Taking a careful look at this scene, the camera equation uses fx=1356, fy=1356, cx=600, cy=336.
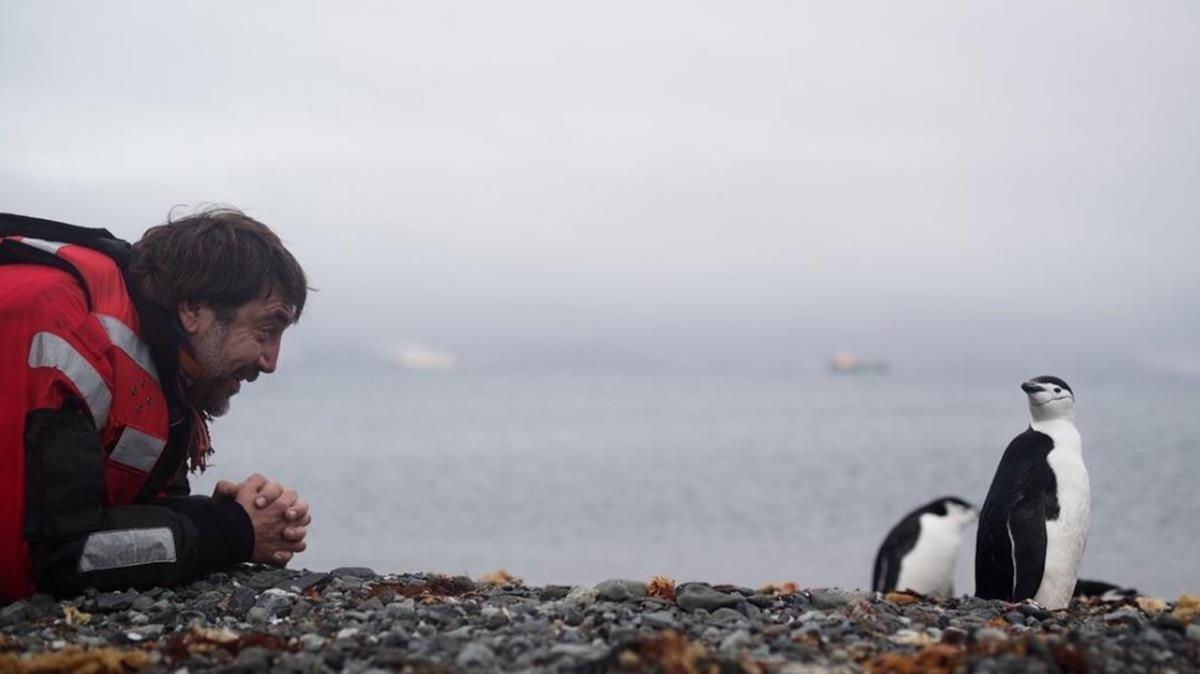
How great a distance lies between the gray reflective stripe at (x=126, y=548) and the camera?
3.99 m

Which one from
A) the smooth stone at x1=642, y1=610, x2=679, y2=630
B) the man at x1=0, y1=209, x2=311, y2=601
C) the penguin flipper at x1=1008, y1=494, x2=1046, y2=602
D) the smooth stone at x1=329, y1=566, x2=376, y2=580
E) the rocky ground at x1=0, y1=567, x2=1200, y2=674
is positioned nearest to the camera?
the rocky ground at x1=0, y1=567, x2=1200, y2=674

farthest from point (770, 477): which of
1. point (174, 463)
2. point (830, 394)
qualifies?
point (830, 394)

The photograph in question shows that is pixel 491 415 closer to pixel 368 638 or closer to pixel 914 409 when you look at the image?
pixel 914 409

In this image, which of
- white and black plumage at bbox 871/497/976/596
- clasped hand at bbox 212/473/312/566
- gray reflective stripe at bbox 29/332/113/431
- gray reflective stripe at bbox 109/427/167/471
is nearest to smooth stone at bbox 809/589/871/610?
clasped hand at bbox 212/473/312/566

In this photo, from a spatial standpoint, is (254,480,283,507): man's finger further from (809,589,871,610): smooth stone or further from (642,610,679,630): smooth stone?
(809,589,871,610): smooth stone

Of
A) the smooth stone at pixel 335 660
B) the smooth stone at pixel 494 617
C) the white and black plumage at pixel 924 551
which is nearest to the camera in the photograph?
the smooth stone at pixel 335 660

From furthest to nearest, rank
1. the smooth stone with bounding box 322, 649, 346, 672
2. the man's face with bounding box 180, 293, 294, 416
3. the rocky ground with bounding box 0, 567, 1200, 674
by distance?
the man's face with bounding box 180, 293, 294, 416, the smooth stone with bounding box 322, 649, 346, 672, the rocky ground with bounding box 0, 567, 1200, 674

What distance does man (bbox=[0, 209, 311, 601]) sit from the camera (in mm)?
3793

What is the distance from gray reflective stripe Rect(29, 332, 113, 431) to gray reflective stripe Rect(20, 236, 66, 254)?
1.19ft

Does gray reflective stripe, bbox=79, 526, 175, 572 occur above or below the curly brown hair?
below

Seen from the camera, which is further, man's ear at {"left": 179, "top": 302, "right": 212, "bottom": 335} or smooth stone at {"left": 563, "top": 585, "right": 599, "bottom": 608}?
man's ear at {"left": 179, "top": 302, "right": 212, "bottom": 335}

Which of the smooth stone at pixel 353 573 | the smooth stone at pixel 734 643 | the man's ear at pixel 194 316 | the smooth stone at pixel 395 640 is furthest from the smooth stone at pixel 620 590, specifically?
the man's ear at pixel 194 316

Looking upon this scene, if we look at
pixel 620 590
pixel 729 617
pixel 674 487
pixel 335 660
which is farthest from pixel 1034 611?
pixel 674 487

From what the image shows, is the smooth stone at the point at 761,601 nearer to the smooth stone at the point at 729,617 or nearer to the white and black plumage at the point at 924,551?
the smooth stone at the point at 729,617
